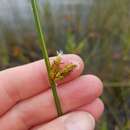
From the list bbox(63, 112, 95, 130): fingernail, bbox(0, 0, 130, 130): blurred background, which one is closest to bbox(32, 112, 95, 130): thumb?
bbox(63, 112, 95, 130): fingernail

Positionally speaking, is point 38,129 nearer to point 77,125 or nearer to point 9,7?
point 77,125

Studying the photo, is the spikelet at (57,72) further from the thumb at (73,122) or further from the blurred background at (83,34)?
the blurred background at (83,34)

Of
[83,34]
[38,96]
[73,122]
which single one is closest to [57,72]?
[73,122]

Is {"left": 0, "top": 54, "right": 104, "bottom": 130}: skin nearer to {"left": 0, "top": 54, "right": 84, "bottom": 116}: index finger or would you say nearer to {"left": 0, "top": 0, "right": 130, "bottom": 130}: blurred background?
{"left": 0, "top": 54, "right": 84, "bottom": 116}: index finger

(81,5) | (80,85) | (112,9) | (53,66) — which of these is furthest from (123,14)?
(53,66)

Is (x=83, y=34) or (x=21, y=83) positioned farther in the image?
(x=83, y=34)

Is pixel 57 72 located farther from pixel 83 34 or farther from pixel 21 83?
pixel 83 34

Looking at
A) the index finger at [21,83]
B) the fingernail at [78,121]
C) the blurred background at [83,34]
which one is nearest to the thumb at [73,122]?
the fingernail at [78,121]

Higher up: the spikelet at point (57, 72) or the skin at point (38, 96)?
the spikelet at point (57, 72)
